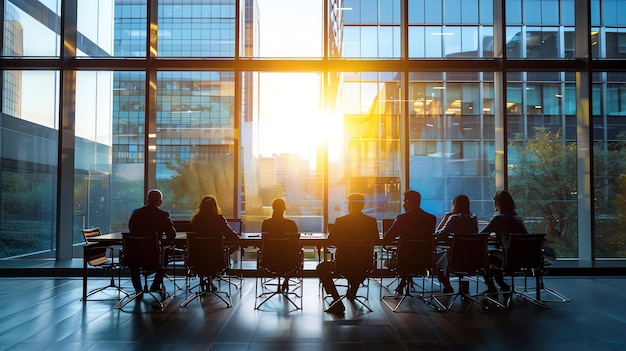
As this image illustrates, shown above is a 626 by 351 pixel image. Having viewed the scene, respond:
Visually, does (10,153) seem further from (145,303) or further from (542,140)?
(542,140)

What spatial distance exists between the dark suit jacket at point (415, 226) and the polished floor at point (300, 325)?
33.8 inches

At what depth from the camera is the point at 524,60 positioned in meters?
7.89

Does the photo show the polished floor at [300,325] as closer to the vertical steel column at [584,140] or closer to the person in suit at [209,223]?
the person in suit at [209,223]

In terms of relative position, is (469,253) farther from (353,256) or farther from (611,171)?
(611,171)

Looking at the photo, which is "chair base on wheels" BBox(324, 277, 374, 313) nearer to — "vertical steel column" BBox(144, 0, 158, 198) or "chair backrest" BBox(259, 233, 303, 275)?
"chair backrest" BBox(259, 233, 303, 275)

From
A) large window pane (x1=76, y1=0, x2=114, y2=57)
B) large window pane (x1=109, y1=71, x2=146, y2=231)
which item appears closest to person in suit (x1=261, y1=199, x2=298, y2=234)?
large window pane (x1=109, y1=71, x2=146, y2=231)

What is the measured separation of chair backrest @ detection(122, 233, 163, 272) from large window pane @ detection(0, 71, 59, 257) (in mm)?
3815

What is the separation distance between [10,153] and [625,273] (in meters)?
10.8

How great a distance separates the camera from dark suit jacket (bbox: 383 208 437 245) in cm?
538

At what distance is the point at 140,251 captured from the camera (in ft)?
17.2

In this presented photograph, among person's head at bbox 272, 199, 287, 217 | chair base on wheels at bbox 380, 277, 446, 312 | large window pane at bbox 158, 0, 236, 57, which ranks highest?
large window pane at bbox 158, 0, 236, 57

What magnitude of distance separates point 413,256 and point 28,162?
708 cm

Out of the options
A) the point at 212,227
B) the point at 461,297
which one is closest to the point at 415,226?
the point at 461,297

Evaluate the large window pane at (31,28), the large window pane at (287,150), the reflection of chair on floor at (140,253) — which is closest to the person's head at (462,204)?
the large window pane at (287,150)
